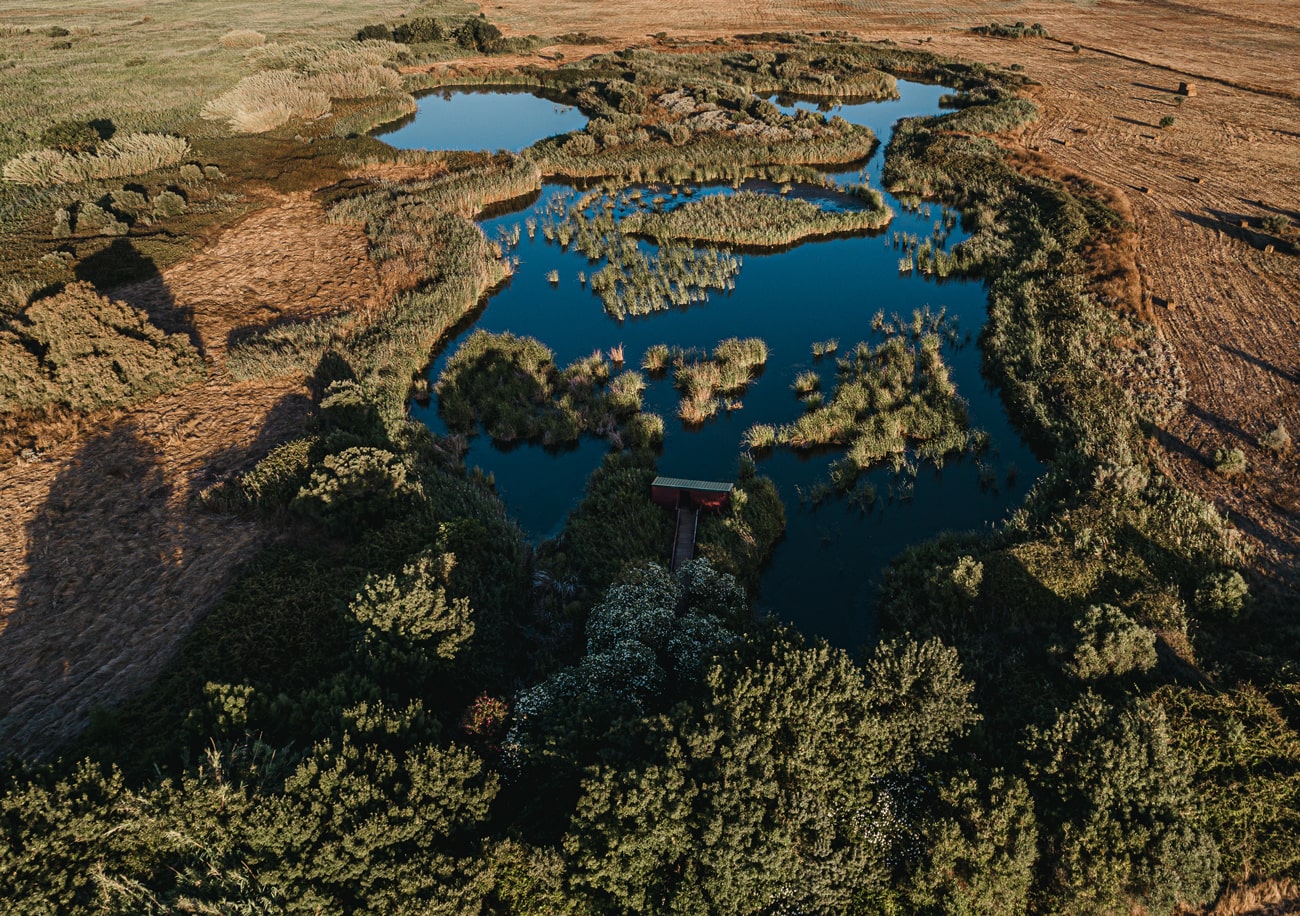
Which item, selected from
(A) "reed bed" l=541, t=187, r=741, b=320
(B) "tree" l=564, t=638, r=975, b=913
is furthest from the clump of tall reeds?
(B) "tree" l=564, t=638, r=975, b=913

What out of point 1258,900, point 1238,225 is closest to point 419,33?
point 1238,225

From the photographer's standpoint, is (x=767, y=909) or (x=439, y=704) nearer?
(x=767, y=909)

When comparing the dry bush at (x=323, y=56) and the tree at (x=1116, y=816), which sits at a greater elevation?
the dry bush at (x=323, y=56)

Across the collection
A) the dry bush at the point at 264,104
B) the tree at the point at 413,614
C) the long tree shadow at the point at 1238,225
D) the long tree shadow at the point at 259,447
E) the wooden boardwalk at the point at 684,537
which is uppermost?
the dry bush at the point at 264,104

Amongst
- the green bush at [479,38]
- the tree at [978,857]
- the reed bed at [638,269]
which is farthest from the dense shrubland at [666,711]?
the green bush at [479,38]

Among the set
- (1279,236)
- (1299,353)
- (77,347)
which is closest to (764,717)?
(77,347)

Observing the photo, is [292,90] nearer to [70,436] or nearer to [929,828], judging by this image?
[70,436]

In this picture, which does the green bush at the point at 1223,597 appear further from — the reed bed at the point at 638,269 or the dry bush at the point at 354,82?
the dry bush at the point at 354,82
